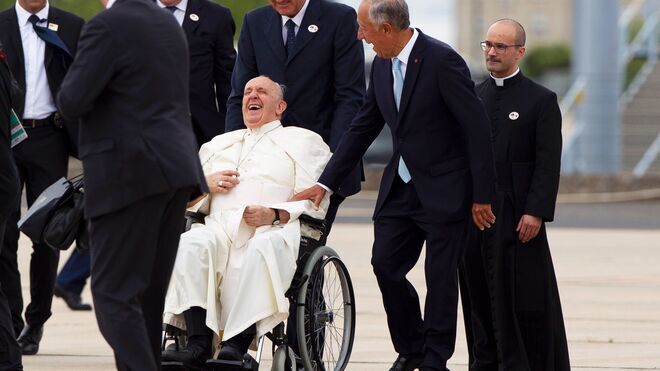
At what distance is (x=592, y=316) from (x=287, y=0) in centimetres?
355

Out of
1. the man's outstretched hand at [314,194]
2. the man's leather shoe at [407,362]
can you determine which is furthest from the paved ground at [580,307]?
the man's outstretched hand at [314,194]

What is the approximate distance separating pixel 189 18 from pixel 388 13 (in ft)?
5.80

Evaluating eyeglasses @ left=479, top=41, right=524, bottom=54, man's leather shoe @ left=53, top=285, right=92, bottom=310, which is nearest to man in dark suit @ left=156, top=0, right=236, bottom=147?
eyeglasses @ left=479, top=41, right=524, bottom=54

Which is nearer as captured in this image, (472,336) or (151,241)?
(151,241)

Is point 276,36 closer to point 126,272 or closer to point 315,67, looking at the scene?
point 315,67

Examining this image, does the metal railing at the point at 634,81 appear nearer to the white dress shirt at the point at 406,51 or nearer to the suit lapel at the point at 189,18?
the suit lapel at the point at 189,18

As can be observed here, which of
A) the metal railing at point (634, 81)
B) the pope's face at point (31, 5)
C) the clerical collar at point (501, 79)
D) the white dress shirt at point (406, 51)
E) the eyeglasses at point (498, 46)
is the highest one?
the eyeglasses at point (498, 46)

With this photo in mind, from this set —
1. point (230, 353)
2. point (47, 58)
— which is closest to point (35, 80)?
point (47, 58)

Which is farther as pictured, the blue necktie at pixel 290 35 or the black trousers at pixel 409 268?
the blue necktie at pixel 290 35

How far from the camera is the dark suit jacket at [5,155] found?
7105mm

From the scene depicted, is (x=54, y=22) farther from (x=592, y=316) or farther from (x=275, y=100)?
(x=592, y=316)

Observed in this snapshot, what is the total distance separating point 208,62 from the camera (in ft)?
28.8

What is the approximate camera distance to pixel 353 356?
8.70 meters

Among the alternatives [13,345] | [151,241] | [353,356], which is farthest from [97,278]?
[353,356]
